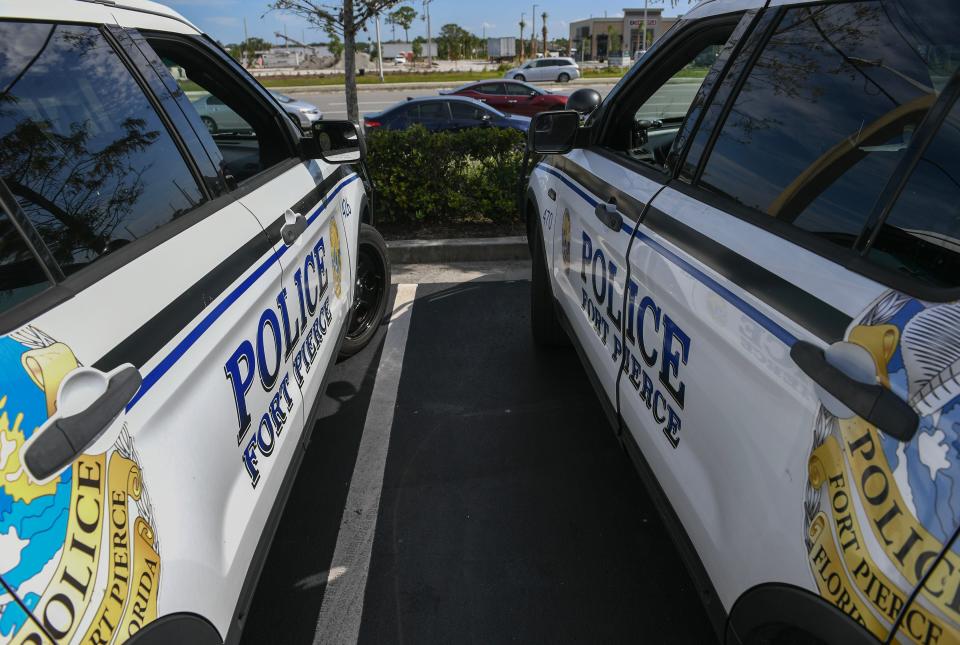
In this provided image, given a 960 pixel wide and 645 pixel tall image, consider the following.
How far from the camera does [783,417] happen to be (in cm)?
133

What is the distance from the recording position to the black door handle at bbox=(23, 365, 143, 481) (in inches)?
40.6

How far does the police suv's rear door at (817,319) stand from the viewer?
1.04m

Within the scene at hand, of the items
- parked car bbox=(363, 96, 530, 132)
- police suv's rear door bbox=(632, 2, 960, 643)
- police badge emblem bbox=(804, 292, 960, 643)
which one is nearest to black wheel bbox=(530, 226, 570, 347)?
police suv's rear door bbox=(632, 2, 960, 643)

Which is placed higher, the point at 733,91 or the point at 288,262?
the point at 733,91

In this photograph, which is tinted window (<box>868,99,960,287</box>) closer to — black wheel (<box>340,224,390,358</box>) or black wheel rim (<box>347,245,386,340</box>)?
black wheel (<box>340,224,390,358</box>)

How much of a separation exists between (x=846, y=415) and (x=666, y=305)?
2.58 ft

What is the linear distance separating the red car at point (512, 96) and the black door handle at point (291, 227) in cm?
1567

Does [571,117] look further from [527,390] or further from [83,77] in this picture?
[83,77]

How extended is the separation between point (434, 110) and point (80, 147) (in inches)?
454

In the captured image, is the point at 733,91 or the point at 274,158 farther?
the point at 274,158

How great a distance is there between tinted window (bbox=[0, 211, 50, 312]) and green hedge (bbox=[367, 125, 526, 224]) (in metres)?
5.16

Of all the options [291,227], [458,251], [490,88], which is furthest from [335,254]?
[490,88]

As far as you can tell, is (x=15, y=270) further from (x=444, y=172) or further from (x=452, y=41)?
(x=452, y=41)

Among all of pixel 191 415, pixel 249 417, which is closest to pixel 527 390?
pixel 249 417
